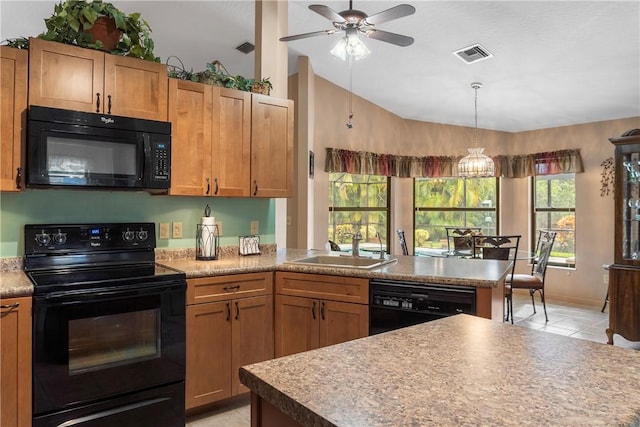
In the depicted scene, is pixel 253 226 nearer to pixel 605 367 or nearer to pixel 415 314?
Result: pixel 415 314

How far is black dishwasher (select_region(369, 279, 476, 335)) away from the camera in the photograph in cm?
234

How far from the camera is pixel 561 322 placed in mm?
4977

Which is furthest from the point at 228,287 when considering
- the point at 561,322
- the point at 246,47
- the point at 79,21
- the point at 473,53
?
the point at 561,322

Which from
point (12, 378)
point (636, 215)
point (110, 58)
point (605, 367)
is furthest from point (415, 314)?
point (636, 215)

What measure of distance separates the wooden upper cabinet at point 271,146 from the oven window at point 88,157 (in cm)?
93

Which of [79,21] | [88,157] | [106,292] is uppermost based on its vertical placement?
[79,21]

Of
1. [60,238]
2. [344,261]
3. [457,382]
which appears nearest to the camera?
[457,382]

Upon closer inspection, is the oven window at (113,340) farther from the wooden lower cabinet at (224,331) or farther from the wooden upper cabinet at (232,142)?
the wooden upper cabinet at (232,142)

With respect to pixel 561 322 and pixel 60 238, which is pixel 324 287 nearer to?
pixel 60 238

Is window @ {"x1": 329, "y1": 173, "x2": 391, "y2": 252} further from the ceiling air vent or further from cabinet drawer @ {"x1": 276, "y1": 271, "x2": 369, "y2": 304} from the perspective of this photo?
cabinet drawer @ {"x1": 276, "y1": 271, "x2": 369, "y2": 304}

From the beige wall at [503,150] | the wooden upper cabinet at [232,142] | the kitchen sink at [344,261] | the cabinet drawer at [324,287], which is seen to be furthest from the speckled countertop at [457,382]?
the beige wall at [503,150]

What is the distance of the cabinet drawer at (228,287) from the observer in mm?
2508

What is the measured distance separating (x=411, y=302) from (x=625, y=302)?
274 centimetres

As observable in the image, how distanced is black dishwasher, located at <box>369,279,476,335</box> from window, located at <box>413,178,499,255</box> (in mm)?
4185
